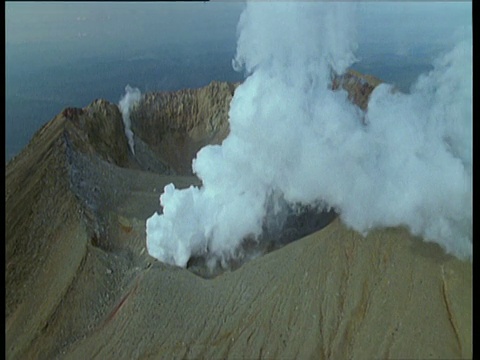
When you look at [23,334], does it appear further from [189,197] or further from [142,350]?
[189,197]

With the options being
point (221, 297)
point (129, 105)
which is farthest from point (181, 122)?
point (221, 297)

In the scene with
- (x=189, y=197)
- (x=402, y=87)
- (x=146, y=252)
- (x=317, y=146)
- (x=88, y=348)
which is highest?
(x=402, y=87)

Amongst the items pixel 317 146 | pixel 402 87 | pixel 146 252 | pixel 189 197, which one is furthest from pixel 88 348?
pixel 402 87

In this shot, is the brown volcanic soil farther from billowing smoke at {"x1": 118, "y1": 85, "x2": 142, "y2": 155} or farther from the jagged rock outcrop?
the jagged rock outcrop

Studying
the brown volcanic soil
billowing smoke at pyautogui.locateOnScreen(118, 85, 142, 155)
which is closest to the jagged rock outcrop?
billowing smoke at pyautogui.locateOnScreen(118, 85, 142, 155)

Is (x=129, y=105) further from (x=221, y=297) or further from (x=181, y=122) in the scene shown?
(x=221, y=297)

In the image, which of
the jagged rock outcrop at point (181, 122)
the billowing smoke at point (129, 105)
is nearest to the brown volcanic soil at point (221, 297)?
the billowing smoke at point (129, 105)
